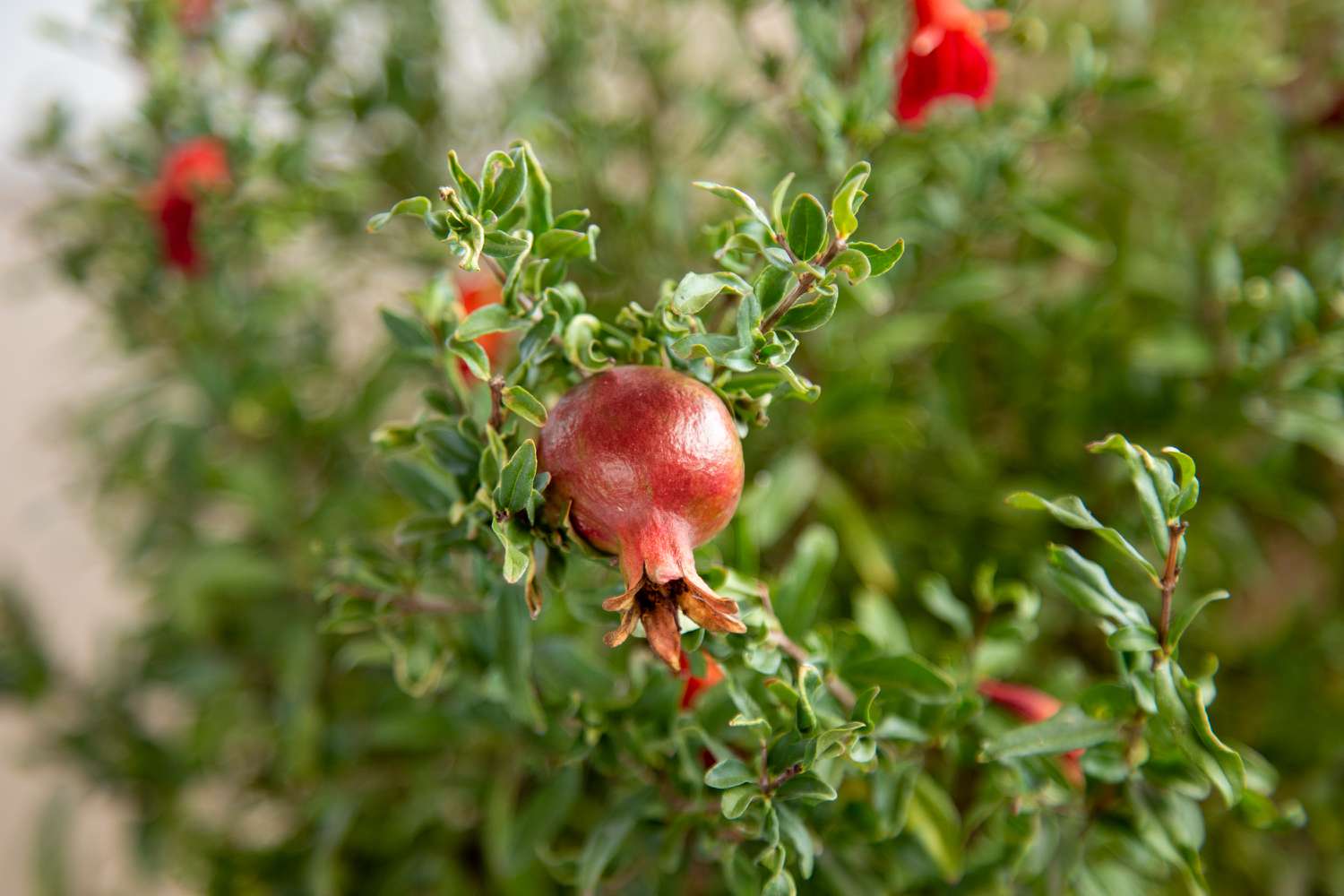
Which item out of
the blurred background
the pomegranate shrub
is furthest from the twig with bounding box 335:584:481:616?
the blurred background

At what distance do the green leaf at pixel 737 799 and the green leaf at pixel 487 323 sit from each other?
15cm

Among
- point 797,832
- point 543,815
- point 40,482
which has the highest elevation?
point 797,832

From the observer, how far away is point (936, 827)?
0.39m

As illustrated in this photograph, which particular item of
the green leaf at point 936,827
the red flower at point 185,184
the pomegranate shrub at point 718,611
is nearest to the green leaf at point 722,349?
the pomegranate shrub at point 718,611

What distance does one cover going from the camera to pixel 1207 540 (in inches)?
22.9

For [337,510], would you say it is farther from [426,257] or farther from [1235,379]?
[1235,379]

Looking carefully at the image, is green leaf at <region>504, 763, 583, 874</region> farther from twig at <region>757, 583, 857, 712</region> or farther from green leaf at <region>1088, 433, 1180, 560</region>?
green leaf at <region>1088, 433, 1180, 560</region>

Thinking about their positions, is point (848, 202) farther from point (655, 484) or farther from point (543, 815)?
point (543, 815)

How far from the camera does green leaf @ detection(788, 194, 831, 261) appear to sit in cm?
27

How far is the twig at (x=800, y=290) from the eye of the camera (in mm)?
260

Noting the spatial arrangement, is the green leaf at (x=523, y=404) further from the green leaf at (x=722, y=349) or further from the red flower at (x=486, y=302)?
the red flower at (x=486, y=302)

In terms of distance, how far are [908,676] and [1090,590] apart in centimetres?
7

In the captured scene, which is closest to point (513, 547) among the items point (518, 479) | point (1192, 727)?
point (518, 479)

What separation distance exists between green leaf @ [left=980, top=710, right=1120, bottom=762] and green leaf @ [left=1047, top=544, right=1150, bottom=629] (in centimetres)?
4
